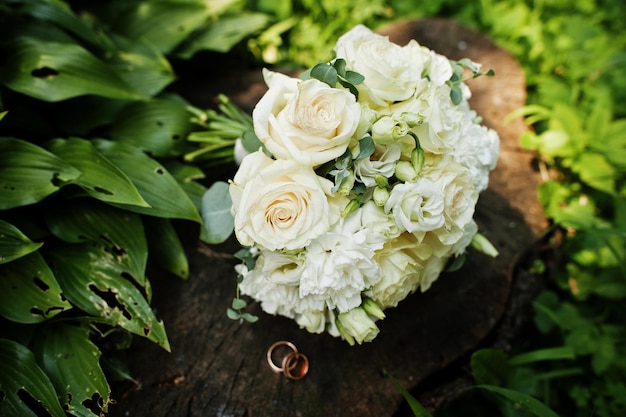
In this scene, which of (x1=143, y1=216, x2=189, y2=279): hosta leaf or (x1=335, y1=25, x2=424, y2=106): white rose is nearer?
(x1=335, y1=25, x2=424, y2=106): white rose

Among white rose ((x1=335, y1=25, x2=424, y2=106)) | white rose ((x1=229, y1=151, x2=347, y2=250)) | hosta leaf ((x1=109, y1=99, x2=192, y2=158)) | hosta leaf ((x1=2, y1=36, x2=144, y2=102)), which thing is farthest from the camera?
hosta leaf ((x1=109, y1=99, x2=192, y2=158))

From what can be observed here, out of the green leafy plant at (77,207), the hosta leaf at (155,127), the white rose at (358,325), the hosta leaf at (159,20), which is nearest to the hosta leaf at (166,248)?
the green leafy plant at (77,207)

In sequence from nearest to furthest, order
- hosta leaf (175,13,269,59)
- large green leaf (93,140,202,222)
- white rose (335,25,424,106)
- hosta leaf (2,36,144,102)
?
white rose (335,25,424,106) < large green leaf (93,140,202,222) < hosta leaf (2,36,144,102) < hosta leaf (175,13,269,59)

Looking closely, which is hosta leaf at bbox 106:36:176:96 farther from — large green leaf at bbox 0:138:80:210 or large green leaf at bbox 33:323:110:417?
large green leaf at bbox 33:323:110:417

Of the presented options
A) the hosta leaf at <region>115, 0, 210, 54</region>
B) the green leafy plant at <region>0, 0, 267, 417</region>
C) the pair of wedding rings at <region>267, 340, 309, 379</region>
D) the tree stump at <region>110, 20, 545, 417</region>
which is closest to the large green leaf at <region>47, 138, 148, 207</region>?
the green leafy plant at <region>0, 0, 267, 417</region>

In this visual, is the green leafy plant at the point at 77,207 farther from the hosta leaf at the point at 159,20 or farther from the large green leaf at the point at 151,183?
the hosta leaf at the point at 159,20

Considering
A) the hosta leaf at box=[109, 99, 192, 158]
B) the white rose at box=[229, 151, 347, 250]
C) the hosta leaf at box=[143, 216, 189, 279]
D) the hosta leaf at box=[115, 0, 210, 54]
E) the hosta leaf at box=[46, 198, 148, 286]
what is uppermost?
the white rose at box=[229, 151, 347, 250]
